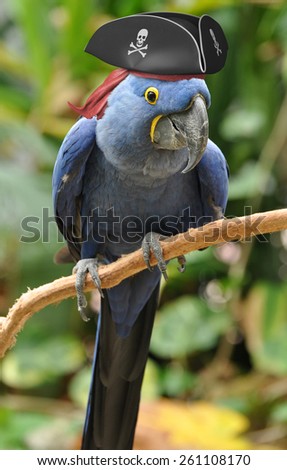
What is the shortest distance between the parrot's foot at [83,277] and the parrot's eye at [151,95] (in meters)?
0.22

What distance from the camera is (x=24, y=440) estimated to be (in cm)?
126

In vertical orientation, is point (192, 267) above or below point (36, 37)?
below

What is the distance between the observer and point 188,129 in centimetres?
65

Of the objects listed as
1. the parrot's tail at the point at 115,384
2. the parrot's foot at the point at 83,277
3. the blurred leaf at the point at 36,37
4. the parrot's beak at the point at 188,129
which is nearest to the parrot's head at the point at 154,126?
the parrot's beak at the point at 188,129

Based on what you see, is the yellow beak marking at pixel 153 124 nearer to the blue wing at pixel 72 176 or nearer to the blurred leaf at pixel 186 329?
the blue wing at pixel 72 176

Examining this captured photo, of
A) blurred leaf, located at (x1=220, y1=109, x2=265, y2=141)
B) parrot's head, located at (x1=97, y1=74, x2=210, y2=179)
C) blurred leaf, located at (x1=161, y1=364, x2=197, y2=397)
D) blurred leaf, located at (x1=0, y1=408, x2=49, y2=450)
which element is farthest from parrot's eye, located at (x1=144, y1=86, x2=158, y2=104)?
blurred leaf, located at (x1=161, y1=364, x2=197, y2=397)

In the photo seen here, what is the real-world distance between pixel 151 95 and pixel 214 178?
19cm

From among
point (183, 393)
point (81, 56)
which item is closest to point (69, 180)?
point (81, 56)

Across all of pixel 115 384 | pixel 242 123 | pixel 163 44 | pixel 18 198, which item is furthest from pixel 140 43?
pixel 242 123

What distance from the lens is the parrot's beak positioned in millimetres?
638

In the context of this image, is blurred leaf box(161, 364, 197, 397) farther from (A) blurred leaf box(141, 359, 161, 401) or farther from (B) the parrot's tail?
(B) the parrot's tail

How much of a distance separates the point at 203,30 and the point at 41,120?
977 mm

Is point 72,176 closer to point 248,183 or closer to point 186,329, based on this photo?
point 248,183

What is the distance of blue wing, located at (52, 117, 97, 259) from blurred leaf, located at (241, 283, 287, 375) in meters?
0.67
